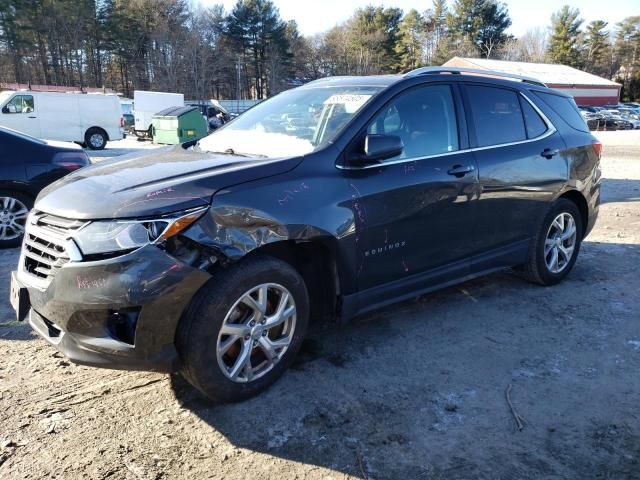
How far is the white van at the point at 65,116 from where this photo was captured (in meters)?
19.1

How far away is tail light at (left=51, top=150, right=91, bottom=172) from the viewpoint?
246 inches

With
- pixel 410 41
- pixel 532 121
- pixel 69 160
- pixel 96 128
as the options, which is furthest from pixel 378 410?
pixel 410 41

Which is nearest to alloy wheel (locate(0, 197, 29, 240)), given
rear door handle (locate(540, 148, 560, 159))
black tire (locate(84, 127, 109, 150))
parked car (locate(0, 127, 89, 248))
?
parked car (locate(0, 127, 89, 248))

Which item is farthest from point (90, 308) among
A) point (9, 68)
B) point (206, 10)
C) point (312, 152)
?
point (206, 10)

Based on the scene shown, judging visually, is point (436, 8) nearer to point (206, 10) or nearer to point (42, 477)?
point (206, 10)

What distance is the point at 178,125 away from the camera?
22.2 meters

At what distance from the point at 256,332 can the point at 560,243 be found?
10.7 ft

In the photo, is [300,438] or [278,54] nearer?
[300,438]

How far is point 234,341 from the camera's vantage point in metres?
2.80

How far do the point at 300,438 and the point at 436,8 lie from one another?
3414 inches

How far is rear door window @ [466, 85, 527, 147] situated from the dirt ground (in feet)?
4.65

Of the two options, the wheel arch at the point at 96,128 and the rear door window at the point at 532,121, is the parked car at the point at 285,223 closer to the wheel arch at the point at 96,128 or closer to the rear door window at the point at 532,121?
the rear door window at the point at 532,121

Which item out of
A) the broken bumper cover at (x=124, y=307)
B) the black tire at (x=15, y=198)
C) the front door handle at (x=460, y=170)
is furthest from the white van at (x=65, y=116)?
the front door handle at (x=460, y=170)

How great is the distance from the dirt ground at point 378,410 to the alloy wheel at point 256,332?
0.21 m
